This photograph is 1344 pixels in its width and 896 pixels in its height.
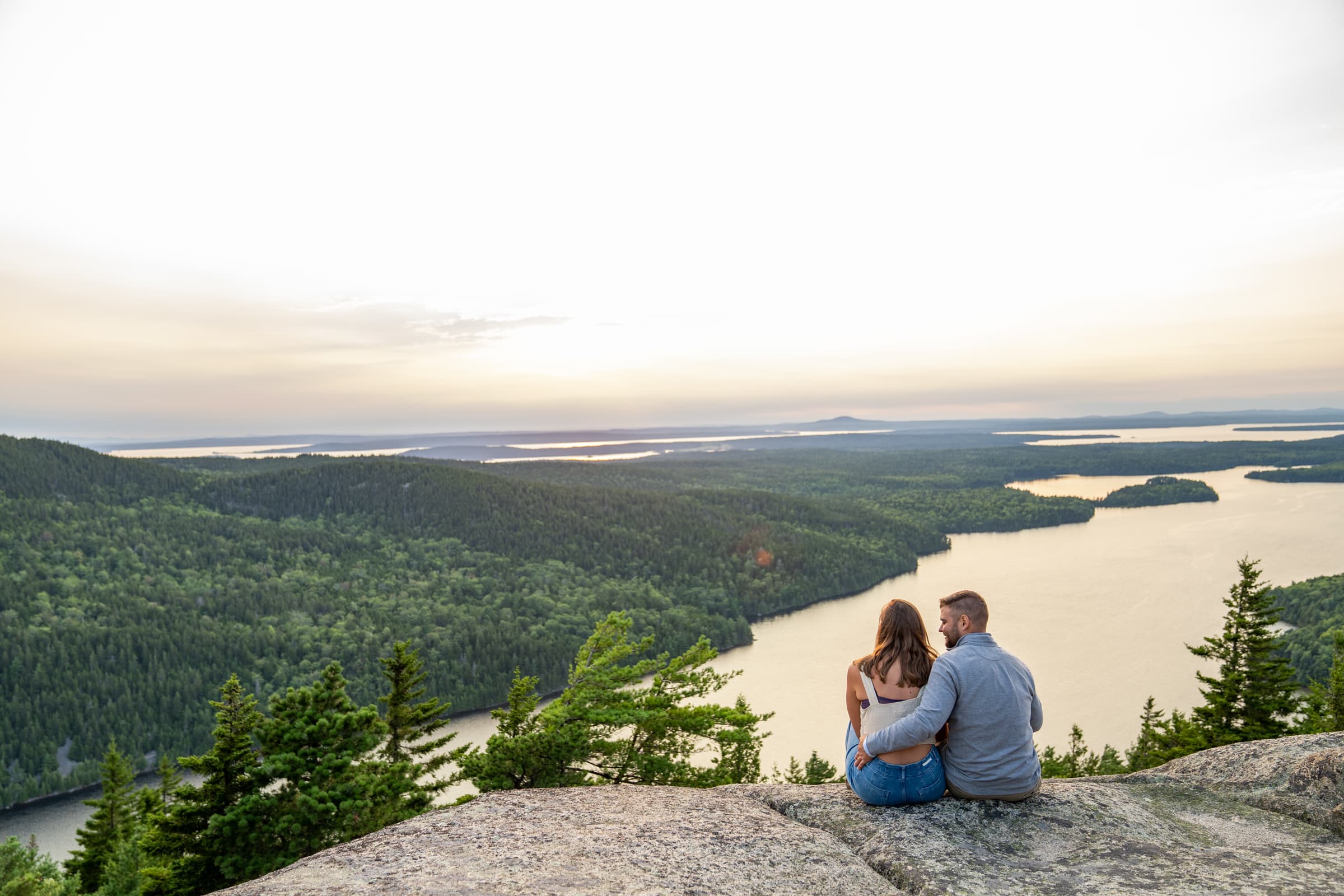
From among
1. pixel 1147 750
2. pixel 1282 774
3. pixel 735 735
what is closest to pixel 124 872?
pixel 735 735

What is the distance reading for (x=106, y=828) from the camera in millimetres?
53656

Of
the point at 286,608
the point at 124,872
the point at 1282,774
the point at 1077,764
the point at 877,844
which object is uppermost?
the point at 877,844

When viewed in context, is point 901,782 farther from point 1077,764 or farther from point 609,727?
point 1077,764

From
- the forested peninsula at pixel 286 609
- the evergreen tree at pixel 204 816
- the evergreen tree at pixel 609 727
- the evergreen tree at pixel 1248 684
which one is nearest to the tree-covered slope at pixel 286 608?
the forested peninsula at pixel 286 609

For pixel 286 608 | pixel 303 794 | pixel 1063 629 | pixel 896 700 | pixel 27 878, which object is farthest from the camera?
pixel 286 608

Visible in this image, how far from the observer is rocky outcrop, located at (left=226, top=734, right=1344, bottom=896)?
7.07 meters

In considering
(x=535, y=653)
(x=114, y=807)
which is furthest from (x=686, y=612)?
(x=114, y=807)

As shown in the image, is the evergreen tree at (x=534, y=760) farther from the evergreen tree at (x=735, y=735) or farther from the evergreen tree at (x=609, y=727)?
the evergreen tree at (x=735, y=735)

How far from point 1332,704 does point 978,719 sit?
45956 mm

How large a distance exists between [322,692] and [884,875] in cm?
2099

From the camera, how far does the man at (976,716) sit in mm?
8070

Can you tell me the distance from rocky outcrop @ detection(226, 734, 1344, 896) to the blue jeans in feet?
→ 0.49

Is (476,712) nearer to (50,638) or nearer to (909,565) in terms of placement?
(50,638)

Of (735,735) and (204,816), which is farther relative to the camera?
(204,816)
